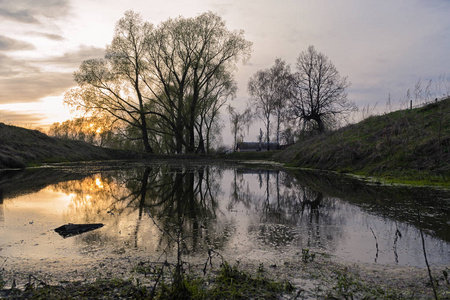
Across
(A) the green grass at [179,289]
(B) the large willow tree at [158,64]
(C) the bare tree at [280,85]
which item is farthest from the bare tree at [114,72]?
(A) the green grass at [179,289]

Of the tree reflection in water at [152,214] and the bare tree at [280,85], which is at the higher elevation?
the bare tree at [280,85]

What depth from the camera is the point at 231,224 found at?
6.79 meters

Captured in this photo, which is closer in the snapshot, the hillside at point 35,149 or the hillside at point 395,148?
the hillside at point 395,148

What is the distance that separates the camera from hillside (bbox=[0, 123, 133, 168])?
23.9 m

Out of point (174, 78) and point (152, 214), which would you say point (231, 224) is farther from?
point (174, 78)

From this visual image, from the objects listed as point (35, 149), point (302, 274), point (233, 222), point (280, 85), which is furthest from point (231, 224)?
point (280, 85)

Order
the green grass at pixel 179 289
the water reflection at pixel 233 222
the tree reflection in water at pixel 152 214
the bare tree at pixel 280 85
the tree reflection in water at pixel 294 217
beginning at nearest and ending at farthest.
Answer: the green grass at pixel 179 289, the water reflection at pixel 233 222, the tree reflection in water at pixel 152 214, the tree reflection in water at pixel 294 217, the bare tree at pixel 280 85

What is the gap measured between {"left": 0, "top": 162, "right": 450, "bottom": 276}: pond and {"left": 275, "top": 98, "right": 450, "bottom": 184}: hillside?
264 centimetres

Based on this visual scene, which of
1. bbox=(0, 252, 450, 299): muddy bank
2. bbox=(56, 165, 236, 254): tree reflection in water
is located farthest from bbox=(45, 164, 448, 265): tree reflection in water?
bbox=(0, 252, 450, 299): muddy bank

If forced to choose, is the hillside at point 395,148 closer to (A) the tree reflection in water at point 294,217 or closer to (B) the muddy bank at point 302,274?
(A) the tree reflection in water at point 294,217

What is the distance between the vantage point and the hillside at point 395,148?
13141 millimetres

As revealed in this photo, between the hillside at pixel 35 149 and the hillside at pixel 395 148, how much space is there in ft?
70.4

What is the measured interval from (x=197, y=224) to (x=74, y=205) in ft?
14.2

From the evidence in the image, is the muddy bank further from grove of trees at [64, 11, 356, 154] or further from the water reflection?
grove of trees at [64, 11, 356, 154]
